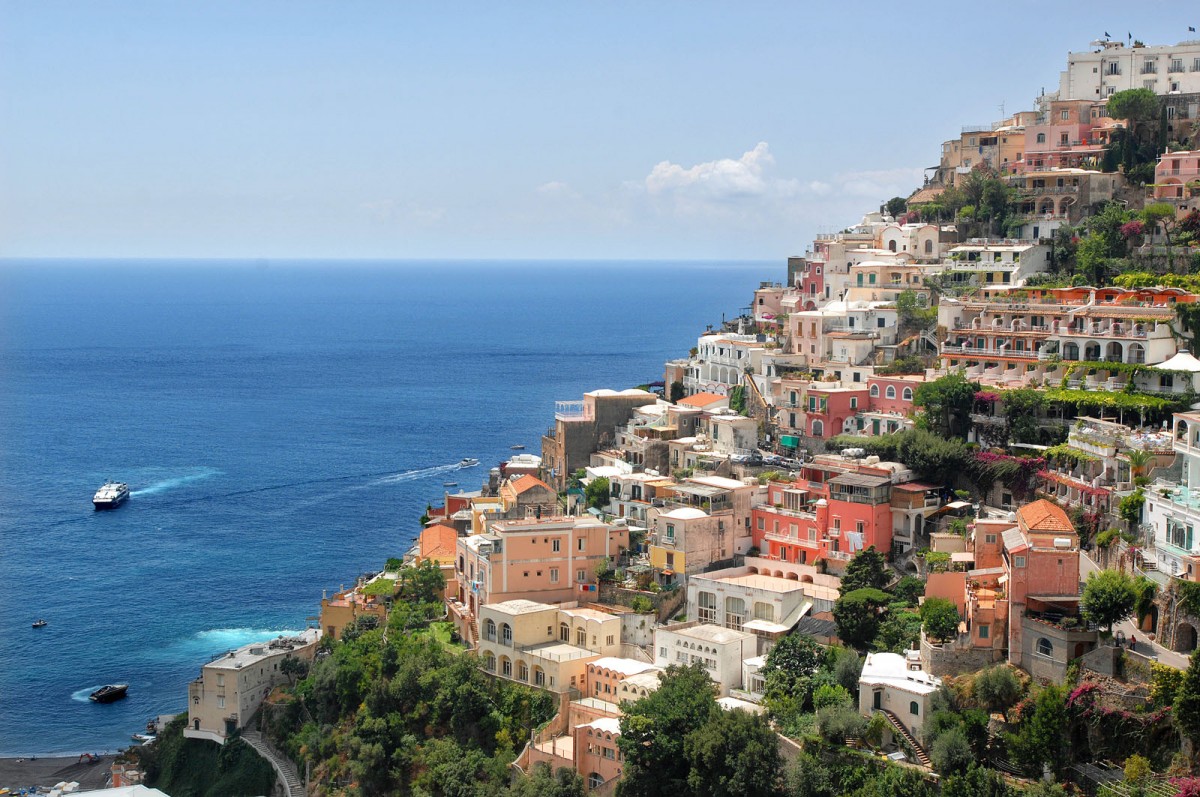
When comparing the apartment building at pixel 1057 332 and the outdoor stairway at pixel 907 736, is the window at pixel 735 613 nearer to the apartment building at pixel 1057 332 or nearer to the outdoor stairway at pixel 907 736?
the outdoor stairway at pixel 907 736

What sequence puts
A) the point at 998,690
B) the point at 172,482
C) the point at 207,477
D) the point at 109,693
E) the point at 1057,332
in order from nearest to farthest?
the point at 998,690, the point at 1057,332, the point at 109,693, the point at 172,482, the point at 207,477

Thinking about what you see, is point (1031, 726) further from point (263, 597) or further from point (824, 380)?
point (263, 597)

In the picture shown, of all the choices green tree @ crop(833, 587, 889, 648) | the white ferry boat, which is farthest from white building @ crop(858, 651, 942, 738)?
the white ferry boat

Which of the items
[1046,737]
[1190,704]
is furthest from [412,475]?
[1190,704]

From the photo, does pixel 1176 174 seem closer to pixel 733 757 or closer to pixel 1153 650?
pixel 1153 650

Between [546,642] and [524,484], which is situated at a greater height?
[524,484]

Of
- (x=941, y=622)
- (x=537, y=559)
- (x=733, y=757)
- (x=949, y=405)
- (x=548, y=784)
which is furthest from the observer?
(x=949, y=405)

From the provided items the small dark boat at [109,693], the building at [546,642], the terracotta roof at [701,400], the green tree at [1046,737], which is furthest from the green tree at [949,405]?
the small dark boat at [109,693]
